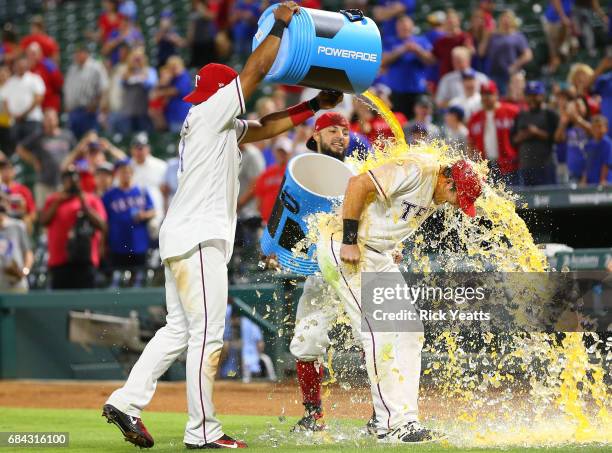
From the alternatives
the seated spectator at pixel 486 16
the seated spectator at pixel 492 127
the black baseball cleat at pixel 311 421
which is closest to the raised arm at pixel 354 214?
the black baseball cleat at pixel 311 421

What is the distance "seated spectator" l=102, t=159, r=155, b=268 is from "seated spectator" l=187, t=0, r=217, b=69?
5467 millimetres

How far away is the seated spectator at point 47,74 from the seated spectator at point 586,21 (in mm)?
8921

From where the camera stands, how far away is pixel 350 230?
6.73m

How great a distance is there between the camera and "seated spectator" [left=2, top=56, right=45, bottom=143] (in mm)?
17969

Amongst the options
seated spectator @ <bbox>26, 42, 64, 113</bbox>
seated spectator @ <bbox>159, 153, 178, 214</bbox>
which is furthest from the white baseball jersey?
seated spectator @ <bbox>26, 42, 64, 113</bbox>

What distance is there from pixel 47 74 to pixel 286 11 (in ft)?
42.9

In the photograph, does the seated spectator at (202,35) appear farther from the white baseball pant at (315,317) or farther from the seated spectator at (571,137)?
the white baseball pant at (315,317)

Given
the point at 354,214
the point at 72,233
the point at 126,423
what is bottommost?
the point at 72,233

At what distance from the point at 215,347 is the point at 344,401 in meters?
2.68

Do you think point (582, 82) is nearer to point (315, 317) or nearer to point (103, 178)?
point (315, 317)

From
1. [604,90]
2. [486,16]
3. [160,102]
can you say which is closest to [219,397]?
[604,90]

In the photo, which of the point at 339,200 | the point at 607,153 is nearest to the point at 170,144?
the point at 607,153

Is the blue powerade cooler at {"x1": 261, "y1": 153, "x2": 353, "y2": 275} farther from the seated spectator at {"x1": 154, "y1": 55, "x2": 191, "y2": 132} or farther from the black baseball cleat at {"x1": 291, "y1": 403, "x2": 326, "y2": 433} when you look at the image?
the seated spectator at {"x1": 154, "y1": 55, "x2": 191, "y2": 132}

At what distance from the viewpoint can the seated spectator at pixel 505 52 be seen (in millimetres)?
13977
